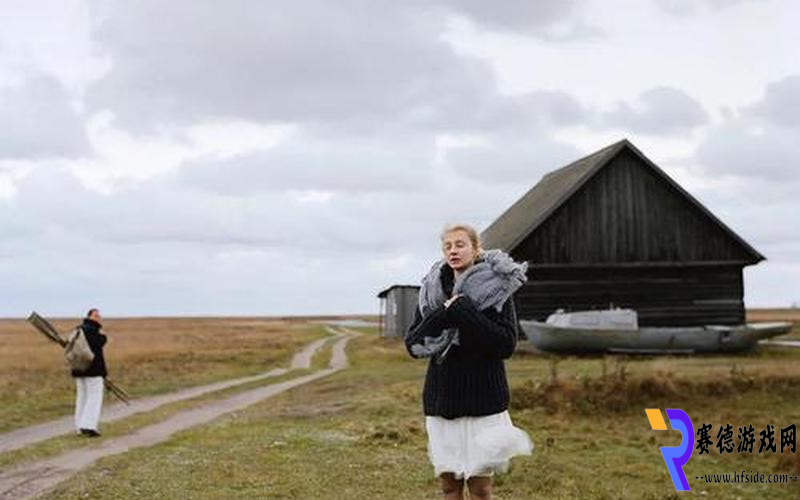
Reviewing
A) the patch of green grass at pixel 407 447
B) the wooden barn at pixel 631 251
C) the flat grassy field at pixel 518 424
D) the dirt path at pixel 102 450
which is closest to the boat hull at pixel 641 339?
the flat grassy field at pixel 518 424

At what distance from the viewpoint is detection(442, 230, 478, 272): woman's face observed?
6031 millimetres

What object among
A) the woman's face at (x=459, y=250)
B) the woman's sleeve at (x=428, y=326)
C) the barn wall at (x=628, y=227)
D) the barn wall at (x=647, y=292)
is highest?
the barn wall at (x=628, y=227)

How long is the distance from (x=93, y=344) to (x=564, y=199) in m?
20.9

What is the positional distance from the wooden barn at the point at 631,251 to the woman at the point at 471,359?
27.2 metres

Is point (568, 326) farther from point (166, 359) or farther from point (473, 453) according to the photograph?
point (473, 453)

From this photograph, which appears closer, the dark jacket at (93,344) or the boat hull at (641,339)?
the dark jacket at (93,344)

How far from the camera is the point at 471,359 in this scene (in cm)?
599

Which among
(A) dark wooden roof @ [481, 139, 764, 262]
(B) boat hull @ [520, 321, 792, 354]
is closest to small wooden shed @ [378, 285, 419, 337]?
(A) dark wooden roof @ [481, 139, 764, 262]

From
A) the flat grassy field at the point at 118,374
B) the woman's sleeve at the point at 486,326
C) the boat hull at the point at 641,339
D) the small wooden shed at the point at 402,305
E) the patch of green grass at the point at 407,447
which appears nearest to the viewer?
the woman's sleeve at the point at 486,326

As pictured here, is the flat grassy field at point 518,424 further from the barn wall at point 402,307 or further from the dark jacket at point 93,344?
the barn wall at point 402,307

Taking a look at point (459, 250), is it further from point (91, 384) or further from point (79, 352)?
point (91, 384)

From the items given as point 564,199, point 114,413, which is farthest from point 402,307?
point 114,413

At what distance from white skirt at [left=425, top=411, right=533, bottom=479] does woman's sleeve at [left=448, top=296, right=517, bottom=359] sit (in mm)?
462

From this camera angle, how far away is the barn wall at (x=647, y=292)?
33.8m
